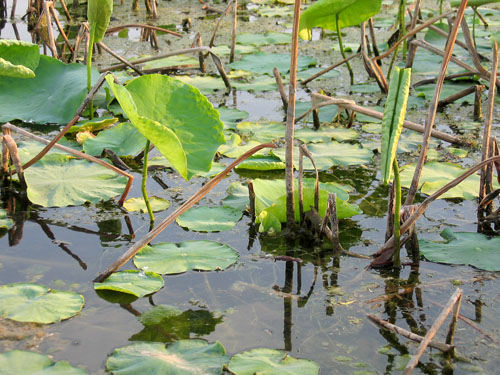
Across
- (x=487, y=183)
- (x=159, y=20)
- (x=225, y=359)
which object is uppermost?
(x=159, y=20)

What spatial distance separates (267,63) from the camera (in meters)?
3.67

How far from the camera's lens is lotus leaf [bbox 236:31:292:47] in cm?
417

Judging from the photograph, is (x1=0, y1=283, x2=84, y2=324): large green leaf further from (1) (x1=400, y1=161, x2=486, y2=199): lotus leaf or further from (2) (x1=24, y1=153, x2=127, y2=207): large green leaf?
(1) (x1=400, y1=161, x2=486, y2=199): lotus leaf

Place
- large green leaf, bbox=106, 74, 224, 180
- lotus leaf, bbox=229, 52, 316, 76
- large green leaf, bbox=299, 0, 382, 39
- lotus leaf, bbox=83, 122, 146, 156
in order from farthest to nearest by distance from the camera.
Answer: lotus leaf, bbox=229, 52, 316, 76 → large green leaf, bbox=299, 0, 382, 39 → lotus leaf, bbox=83, 122, 146, 156 → large green leaf, bbox=106, 74, 224, 180

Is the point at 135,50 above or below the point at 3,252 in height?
above

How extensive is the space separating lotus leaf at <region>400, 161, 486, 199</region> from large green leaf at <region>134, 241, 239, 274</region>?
2.52 feet

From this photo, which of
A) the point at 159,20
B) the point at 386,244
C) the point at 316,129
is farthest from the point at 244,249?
the point at 159,20

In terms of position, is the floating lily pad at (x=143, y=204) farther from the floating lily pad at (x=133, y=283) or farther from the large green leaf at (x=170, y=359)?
the large green leaf at (x=170, y=359)

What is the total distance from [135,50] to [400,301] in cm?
293

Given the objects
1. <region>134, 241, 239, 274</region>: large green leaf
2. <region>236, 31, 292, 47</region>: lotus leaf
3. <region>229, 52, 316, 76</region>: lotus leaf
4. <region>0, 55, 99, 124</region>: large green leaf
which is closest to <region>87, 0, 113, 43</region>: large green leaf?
<region>0, 55, 99, 124</region>: large green leaf

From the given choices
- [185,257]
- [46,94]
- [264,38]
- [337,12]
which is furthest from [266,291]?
[264,38]

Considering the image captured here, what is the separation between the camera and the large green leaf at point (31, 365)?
1229 mm

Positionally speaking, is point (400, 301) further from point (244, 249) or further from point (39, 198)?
point (39, 198)

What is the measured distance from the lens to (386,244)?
1661 mm
